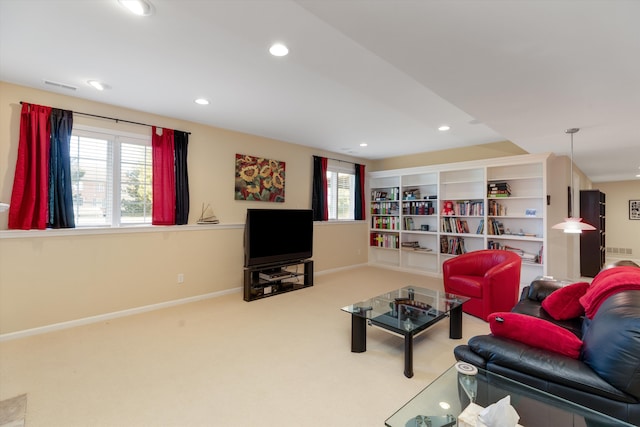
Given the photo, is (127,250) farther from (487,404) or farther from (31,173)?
(487,404)

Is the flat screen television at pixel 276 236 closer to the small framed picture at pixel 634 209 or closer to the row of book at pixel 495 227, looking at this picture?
the row of book at pixel 495 227

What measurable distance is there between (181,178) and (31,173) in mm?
1434

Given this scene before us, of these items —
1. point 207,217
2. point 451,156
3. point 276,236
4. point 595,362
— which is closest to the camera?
point 595,362

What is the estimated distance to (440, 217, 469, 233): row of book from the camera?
5309 millimetres

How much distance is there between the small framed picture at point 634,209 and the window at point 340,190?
807 centimetres

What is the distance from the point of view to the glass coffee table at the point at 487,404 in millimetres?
1323

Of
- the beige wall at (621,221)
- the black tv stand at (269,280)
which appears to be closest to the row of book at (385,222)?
the black tv stand at (269,280)

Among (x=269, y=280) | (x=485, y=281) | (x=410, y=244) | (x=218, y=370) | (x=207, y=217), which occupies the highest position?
(x=207, y=217)

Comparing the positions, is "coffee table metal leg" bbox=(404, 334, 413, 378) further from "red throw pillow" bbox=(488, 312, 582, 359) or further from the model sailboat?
the model sailboat

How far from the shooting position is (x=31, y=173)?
2934 mm

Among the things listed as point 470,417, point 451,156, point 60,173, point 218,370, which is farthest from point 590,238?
point 60,173

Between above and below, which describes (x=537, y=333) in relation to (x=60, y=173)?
below

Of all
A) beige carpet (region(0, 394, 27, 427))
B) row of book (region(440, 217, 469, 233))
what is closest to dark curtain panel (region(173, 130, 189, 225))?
beige carpet (region(0, 394, 27, 427))

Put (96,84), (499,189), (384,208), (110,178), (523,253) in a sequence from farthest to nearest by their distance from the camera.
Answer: (384,208) < (499,189) < (523,253) < (110,178) < (96,84)
